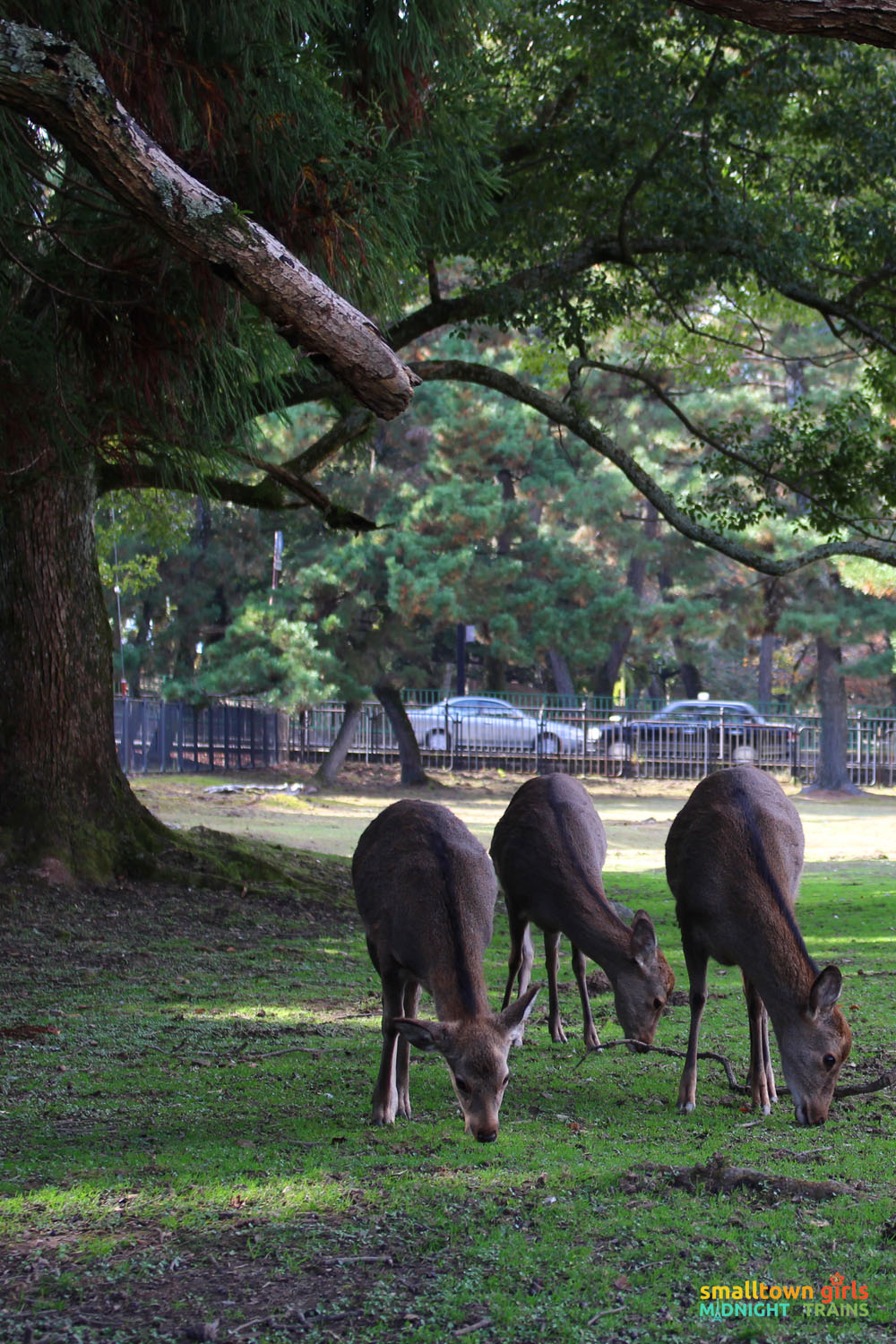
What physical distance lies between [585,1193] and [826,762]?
27465 mm

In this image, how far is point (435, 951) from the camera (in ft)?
15.9

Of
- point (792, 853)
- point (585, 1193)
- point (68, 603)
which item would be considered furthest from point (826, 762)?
point (585, 1193)

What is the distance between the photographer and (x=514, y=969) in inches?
263

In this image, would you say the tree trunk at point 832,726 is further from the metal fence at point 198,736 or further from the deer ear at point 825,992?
the deer ear at point 825,992

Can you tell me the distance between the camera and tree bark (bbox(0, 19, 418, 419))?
401 centimetres

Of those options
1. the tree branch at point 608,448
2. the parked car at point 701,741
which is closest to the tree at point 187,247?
the tree branch at point 608,448

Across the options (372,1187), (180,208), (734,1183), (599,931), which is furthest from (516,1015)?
(180,208)

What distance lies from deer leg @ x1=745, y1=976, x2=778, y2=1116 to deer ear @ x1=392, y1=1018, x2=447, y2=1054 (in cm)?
160

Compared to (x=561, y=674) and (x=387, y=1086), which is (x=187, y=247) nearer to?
(x=387, y=1086)

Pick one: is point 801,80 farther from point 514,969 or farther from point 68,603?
point 514,969

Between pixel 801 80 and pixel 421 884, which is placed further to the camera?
pixel 801 80

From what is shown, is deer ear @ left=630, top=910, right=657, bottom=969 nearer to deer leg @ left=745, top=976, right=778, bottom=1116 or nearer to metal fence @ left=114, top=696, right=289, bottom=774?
deer leg @ left=745, top=976, right=778, bottom=1116

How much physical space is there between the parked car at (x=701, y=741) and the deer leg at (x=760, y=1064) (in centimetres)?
2659

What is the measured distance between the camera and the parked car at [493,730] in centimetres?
3300
